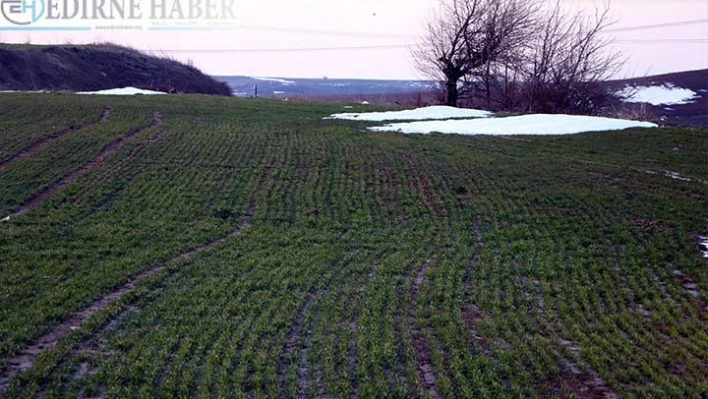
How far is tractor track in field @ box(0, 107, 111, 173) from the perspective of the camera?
656 inches

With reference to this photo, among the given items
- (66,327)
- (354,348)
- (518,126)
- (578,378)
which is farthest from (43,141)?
(578,378)

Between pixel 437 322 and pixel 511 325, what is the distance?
840 mm

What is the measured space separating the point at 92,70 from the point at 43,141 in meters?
37.1

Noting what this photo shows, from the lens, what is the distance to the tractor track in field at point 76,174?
43.6 feet

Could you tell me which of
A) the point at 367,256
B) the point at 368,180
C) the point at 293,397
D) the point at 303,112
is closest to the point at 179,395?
the point at 293,397

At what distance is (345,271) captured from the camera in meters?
9.99

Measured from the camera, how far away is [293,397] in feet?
19.4

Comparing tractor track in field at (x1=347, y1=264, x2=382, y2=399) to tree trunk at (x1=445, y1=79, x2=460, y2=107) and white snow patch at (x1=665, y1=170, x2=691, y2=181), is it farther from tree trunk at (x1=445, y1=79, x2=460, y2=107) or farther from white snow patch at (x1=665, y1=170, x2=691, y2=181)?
tree trunk at (x1=445, y1=79, x2=460, y2=107)

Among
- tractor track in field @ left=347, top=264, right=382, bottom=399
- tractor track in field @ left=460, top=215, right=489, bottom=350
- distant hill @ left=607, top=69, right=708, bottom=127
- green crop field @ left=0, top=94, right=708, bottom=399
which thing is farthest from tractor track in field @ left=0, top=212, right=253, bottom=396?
distant hill @ left=607, top=69, right=708, bottom=127

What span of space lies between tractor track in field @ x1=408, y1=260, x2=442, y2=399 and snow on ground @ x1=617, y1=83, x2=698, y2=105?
37484 millimetres

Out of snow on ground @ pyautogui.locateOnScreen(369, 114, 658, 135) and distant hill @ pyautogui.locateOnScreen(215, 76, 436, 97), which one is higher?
distant hill @ pyautogui.locateOnScreen(215, 76, 436, 97)

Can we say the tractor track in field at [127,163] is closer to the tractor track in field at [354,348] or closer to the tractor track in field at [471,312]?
the tractor track in field at [354,348]

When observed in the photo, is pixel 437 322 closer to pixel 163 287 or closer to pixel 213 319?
pixel 213 319

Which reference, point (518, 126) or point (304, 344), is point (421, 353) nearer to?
point (304, 344)
